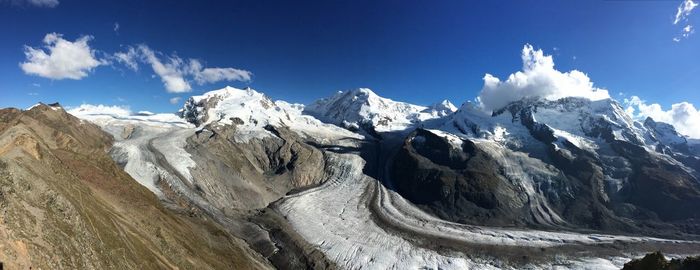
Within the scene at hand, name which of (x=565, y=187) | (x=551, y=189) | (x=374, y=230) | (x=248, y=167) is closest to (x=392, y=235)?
(x=374, y=230)

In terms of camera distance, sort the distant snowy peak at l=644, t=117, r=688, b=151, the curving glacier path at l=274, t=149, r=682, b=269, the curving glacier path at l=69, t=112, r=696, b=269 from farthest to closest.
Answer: the distant snowy peak at l=644, t=117, r=688, b=151, the curving glacier path at l=69, t=112, r=696, b=269, the curving glacier path at l=274, t=149, r=682, b=269

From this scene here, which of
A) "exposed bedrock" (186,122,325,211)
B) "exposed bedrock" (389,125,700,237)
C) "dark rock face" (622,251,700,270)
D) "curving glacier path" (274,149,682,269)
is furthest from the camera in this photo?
"exposed bedrock" (389,125,700,237)

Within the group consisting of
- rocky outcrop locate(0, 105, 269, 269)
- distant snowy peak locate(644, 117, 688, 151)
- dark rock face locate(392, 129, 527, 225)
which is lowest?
rocky outcrop locate(0, 105, 269, 269)

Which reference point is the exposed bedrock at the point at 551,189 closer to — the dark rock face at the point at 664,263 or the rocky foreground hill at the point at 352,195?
the rocky foreground hill at the point at 352,195

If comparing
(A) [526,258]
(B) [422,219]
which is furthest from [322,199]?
(A) [526,258]

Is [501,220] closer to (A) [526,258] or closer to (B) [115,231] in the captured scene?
(A) [526,258]

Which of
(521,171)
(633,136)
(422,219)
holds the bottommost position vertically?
(422,219)

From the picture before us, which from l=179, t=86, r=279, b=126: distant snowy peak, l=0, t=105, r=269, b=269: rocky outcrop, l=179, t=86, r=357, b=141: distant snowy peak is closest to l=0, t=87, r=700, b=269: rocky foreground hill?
l=0, t=105, r=269, b=269: rocky outcrop

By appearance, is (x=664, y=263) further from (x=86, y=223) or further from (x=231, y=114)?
(x=231, y=114)

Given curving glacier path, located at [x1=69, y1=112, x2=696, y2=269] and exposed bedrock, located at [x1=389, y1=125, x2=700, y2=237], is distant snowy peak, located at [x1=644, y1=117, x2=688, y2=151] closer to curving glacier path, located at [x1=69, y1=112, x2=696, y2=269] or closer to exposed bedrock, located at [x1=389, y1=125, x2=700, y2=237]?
exposed bedrock, located at [x1=389, y1=125, x2=700, y2=237]
